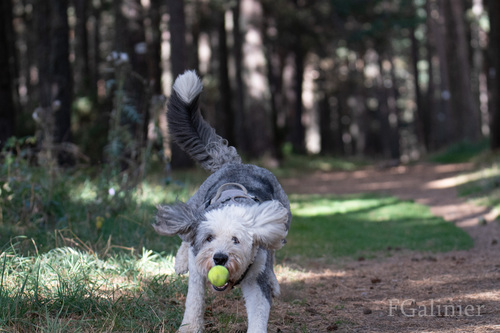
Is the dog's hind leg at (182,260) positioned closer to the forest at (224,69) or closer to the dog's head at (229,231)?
the dog's head at (229,231)

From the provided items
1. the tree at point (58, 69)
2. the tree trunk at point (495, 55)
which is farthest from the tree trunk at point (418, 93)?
the tree at point (58, 69)

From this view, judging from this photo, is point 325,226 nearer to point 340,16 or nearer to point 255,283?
point 255,283

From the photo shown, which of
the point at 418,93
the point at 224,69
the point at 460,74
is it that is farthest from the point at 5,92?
the point at 418,93

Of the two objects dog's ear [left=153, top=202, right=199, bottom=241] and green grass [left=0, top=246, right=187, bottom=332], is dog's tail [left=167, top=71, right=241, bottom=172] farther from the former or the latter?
dog's ear [left=153, top=202, right=199, bottom=241]

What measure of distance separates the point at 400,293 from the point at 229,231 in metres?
2.54

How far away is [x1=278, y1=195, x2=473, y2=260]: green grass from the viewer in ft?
26.0

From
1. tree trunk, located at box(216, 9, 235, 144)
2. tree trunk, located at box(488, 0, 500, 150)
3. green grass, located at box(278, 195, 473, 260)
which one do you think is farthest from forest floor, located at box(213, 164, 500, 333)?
tree trunk, located at box(216, 9, 235, 144)

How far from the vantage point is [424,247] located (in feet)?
26.2

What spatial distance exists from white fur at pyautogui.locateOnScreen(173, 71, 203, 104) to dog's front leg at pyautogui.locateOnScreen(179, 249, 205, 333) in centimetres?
171

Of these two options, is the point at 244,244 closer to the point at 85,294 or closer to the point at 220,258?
the point at 220,258

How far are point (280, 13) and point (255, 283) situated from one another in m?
22.7

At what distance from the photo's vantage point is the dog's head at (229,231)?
3697 millimetres

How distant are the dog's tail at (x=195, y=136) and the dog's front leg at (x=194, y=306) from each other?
4.85 feet

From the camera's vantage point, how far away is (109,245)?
5785 mm
